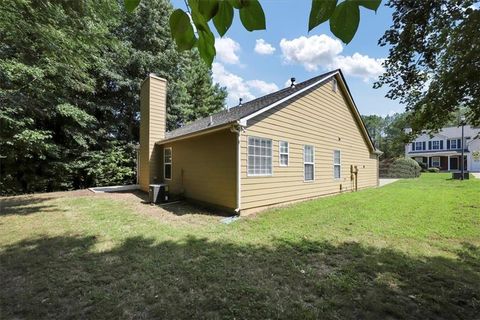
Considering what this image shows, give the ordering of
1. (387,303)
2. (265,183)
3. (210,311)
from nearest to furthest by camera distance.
→ (210,311), (387,303), (265,183)

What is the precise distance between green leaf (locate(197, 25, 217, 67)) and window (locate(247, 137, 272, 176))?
21.7 feet

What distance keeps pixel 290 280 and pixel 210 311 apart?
4.06ft

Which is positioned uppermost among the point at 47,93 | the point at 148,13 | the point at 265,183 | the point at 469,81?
the point at 148,13

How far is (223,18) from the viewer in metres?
0.89

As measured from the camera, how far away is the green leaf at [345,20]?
Answer: 685mm

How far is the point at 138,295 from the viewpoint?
3.10 metres

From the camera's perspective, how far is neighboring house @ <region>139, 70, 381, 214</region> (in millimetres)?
7668

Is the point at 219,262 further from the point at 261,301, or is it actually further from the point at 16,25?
the point at 16,25

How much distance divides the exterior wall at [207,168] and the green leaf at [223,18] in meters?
6.46

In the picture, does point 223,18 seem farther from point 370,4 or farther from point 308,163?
point 308,163

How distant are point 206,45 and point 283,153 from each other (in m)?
7.95

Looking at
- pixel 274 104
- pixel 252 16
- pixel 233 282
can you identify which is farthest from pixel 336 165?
pixel 252 16

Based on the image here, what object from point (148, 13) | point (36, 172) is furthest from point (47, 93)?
point (148, 13)

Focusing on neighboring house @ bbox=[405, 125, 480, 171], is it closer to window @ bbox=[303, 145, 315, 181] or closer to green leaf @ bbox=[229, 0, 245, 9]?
window @ bbox=[303, 145, 315, 181]
